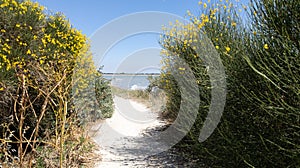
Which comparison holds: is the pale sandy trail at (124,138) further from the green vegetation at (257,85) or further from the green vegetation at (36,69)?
the green vegetation at (257,85)

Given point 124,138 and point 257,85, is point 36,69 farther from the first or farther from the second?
point 124,138

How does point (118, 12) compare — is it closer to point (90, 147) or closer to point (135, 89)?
point (90, 147)

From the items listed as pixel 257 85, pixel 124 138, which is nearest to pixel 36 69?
pixel 257 85

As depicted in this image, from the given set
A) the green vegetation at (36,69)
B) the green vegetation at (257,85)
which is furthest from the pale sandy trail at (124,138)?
the green vegetation at (257,85)

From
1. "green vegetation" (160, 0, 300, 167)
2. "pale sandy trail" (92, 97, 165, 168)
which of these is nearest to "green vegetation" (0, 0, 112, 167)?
"pale sandy trail" (92, 97, 165, 168)

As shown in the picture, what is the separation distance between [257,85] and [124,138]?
15.1 ft

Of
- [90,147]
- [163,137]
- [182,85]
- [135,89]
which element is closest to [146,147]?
[163,137]

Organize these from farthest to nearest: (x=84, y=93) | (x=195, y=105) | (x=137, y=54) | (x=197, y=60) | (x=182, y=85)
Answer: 1. (x=137, y=54)
2. (x=84, y=93)
3. (x=182, y=85)
4. (x=197, y=60)
5. (x=195, y=105)

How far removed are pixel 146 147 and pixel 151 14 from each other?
12.7ft

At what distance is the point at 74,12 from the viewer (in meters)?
6.02

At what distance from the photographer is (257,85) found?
2.45m

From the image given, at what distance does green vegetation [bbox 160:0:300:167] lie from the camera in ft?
6.87

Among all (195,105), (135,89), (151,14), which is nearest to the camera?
(195,105)

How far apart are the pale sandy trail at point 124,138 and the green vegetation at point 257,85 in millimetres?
1673
